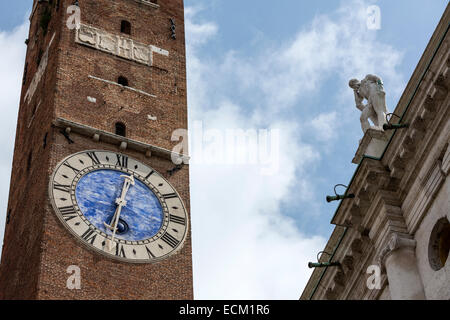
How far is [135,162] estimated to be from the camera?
36812 mm

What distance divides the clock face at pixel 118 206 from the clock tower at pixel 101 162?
0.14ft

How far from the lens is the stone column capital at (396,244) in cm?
2159

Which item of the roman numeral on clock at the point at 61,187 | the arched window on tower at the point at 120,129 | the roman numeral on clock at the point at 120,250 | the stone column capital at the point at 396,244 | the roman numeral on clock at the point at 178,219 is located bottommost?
the stone column capital at the point at 396,244

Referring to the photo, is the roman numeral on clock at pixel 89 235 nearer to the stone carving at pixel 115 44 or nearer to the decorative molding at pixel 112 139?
the decorative molding at pixel 112 139

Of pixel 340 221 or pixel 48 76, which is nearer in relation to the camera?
pixel 340 221

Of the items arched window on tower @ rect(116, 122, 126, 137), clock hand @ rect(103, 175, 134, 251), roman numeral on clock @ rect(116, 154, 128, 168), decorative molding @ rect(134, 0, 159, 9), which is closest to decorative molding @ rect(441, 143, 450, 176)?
clock hand @ rect(103, 175, 134, 251)

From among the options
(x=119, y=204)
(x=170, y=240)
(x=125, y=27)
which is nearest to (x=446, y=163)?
(x=170, y=240)

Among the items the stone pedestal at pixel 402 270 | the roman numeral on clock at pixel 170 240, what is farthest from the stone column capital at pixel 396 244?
the roman numeral on clock at pixel 170 240

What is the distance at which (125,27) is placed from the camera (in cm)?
4206

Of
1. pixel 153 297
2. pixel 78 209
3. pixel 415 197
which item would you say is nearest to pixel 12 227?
pixel 78 209

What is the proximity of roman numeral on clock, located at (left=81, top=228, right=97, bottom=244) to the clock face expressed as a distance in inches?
1.1
